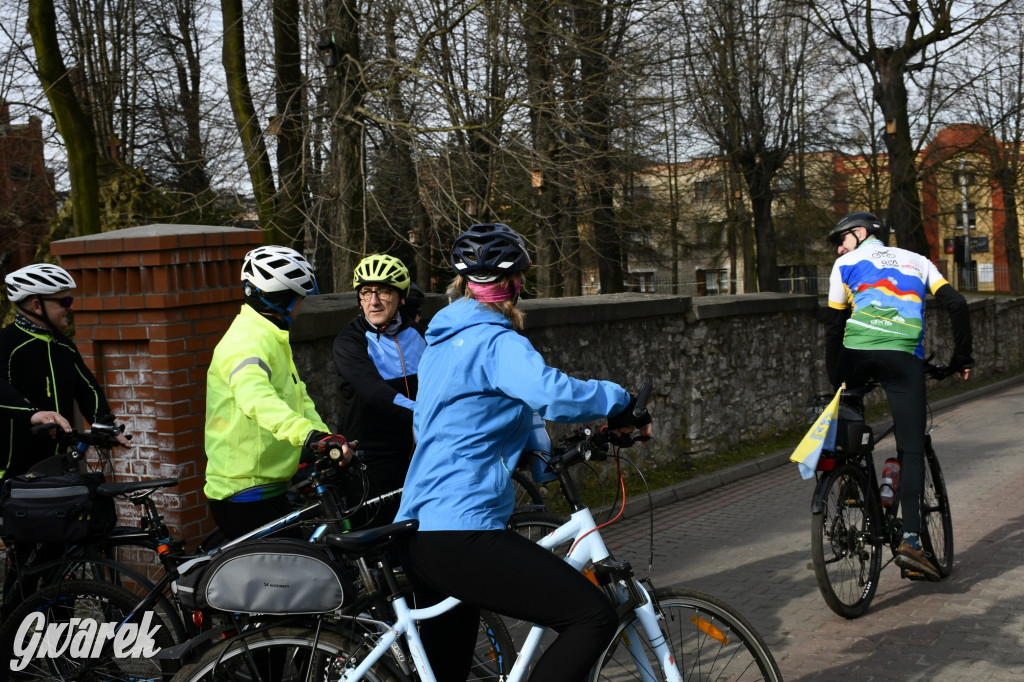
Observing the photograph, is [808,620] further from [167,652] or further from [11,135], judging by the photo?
[11,135]

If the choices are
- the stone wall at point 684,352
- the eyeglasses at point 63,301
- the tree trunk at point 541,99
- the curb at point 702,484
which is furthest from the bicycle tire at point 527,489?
the tree trunk at point 541,99

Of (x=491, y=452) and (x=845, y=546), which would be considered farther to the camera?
(x=845, y=546)

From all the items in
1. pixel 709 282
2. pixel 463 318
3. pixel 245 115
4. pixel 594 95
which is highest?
pixel 245 115

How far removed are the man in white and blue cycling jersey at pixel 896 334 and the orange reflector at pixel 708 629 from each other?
9.93ft

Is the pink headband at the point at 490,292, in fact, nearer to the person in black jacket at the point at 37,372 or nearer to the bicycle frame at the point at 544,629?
the bicycle frame at the point at 544,629

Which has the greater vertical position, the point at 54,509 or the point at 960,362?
the point at 960,362

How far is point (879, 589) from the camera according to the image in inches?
242

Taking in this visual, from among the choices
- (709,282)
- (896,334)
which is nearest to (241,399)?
(896,334)

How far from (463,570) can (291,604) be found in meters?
0.49

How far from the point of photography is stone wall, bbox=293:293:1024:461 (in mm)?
6989

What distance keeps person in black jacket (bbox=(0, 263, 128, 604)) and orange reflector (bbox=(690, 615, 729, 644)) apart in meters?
2.92

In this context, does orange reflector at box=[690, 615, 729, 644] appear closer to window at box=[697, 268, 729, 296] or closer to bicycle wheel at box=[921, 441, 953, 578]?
bicycle wheel at box=[921, 441, 953, 578]

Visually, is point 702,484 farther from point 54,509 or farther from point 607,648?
point 607,648

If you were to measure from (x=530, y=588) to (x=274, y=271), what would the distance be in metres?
1.97
